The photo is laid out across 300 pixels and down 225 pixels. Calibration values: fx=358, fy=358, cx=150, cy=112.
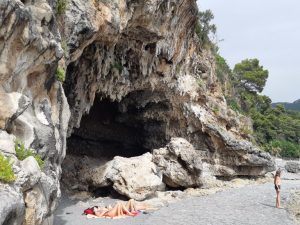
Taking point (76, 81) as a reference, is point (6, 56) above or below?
below

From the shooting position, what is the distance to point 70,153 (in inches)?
1027

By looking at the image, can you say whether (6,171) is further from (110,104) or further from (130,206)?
(110,104)

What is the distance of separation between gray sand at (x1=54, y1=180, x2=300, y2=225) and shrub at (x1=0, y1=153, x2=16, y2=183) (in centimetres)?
691

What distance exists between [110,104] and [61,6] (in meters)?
15.2

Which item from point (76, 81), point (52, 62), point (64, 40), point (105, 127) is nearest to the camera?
point (52, 62)

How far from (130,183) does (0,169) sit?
12.0 m

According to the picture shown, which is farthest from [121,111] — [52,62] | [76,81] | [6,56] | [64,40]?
[6,56]

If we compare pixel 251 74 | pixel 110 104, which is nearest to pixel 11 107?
pixel 110 104

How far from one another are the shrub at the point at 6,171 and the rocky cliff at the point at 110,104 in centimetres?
13

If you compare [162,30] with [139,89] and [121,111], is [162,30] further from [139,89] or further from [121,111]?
[121,111]

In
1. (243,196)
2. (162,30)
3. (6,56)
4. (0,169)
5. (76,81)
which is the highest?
(162,30)

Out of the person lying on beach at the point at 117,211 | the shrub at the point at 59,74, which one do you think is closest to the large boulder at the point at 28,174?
the shrub at the point at 59,74

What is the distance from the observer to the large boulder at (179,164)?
20641 mm

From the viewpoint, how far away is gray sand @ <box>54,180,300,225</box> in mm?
14055
